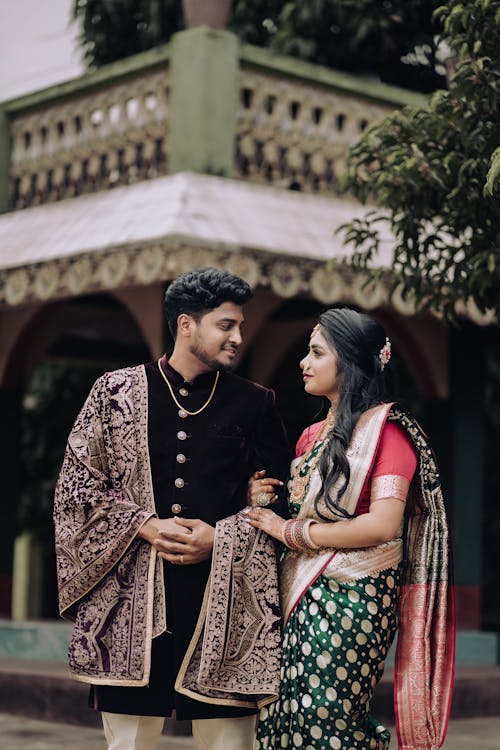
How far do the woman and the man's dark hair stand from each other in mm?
261

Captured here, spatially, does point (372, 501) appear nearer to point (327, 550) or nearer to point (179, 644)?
point (327, 550)

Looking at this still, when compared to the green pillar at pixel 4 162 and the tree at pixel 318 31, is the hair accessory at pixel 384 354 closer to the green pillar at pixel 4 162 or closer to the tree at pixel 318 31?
the green pillar at pixel 4 162

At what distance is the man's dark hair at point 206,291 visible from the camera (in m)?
4.06

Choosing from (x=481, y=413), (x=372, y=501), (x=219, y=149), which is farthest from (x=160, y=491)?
(x=481, y=413)

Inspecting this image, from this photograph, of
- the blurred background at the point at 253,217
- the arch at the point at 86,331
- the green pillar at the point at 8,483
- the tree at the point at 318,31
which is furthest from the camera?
the tree at the point at 318,31

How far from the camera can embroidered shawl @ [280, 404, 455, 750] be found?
400cm

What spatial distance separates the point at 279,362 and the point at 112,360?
1561mm

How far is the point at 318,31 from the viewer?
1204 centimetres

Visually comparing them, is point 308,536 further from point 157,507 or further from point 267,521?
point 157,507

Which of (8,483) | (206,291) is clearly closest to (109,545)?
(206,291)

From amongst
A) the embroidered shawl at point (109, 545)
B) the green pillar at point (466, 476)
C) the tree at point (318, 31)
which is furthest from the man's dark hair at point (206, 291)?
the tree at point (318, 31)

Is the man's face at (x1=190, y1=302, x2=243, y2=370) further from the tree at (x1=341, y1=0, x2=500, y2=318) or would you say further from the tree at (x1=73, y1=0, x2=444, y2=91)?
the tree at (x1=73, y1=0, x2=444, y2=91)

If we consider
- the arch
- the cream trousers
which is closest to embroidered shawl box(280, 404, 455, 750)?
the cream trousers

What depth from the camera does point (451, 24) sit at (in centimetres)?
535
